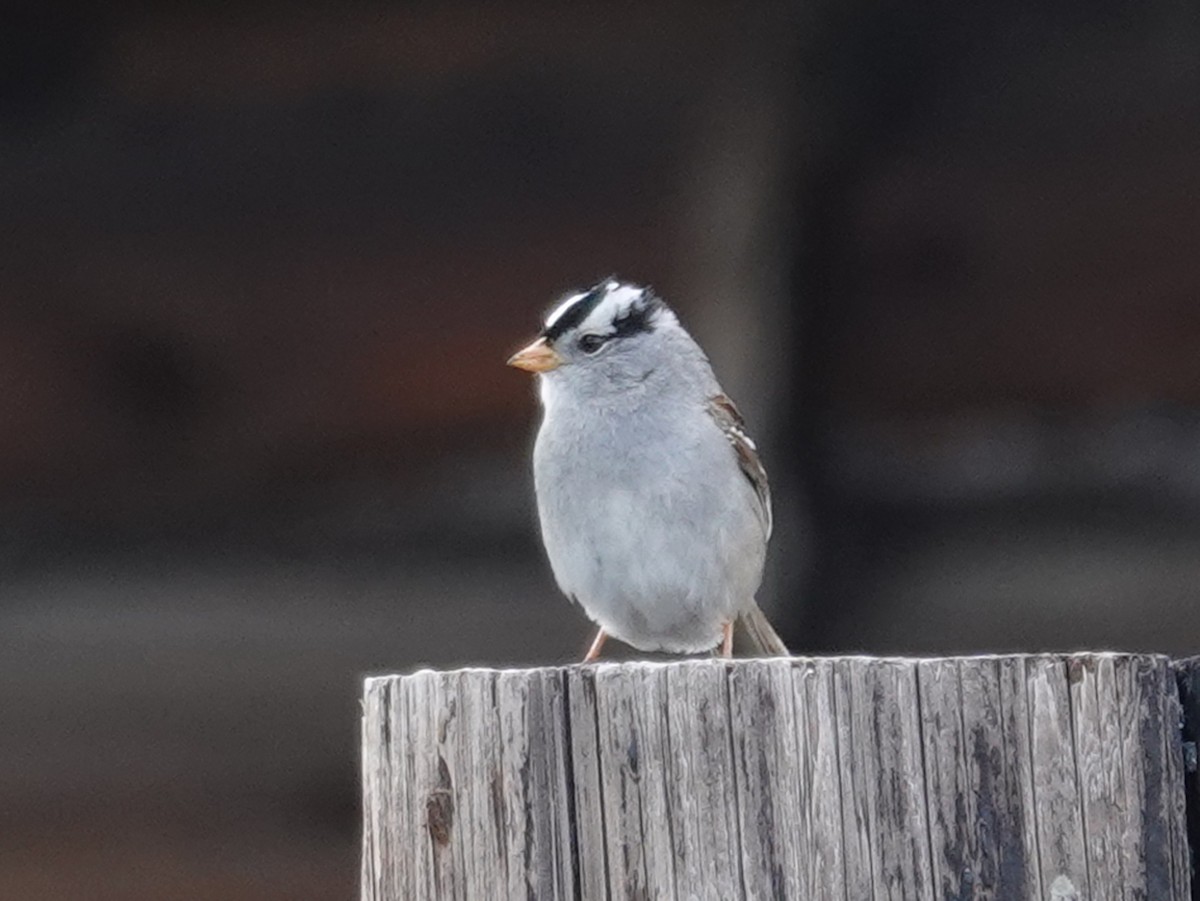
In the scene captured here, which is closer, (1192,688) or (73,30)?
(1192,688)

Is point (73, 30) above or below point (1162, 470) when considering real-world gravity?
above

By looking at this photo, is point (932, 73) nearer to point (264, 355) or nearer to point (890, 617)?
point (890, 617)

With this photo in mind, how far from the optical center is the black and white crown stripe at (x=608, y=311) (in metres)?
3.97

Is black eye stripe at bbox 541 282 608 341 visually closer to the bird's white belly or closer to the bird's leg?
the bird's white belly

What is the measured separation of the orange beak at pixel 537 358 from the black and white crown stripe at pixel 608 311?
3 centimetres

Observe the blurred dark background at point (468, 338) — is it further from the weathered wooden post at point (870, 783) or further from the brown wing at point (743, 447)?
the weathered wooden post at point (870, 783)

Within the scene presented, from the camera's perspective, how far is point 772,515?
3.96m

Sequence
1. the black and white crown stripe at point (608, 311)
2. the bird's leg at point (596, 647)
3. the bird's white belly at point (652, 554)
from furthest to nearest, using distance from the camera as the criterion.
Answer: the black and white crown stripe at point (608, 311) → the bird's leg at point (596, 647) → the bird's white belly at point (652, 554)

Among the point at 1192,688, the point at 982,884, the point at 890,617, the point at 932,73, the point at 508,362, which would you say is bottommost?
the point at 982,884

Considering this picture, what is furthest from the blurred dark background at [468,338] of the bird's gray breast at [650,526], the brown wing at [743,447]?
the bird's gray breast at [650,526]

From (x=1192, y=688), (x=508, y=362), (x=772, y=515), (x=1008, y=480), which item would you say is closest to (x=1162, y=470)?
(x=1008, y=480)

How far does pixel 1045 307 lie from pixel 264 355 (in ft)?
3.95

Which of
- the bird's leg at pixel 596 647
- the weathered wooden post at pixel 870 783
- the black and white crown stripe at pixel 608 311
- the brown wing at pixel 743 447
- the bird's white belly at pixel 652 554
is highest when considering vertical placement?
the black and white crown stripe at pixel 608 311

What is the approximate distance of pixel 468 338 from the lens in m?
4.04
